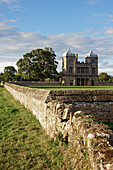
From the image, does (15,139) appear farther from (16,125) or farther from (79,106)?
(79,106)

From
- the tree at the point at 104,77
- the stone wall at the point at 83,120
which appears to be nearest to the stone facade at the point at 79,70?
the tree at the point at 104,77

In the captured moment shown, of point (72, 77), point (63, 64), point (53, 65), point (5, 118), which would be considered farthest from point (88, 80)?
point (5, 118)

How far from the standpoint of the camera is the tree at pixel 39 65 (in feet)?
184

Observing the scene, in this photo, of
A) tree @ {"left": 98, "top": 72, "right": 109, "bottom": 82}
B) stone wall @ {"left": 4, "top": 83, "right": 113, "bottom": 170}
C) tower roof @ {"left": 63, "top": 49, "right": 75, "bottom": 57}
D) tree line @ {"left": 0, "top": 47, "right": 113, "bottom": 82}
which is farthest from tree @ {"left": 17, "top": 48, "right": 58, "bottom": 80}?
stone wall @ {"left": 4, "top": 83, "right": 113, "bottom": 170}

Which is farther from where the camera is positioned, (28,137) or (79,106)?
(79,106)

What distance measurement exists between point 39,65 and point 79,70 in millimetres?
17605

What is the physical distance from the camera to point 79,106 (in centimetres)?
674

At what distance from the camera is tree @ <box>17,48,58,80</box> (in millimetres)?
55938

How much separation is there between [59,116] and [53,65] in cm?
5298

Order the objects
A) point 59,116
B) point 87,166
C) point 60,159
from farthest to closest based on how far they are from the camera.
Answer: point 59,116 < point 60,159 < point 87,166

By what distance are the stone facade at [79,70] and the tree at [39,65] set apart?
8.49 m

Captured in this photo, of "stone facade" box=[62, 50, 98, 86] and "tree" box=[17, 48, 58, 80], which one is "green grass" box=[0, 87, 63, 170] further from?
"stone facade" box=[62, 50, 98, 86]

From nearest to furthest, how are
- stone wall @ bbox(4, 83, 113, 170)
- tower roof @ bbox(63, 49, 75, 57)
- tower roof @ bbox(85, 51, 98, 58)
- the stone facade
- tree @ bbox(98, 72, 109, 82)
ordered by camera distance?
stone wall @ bbox(4, 83, 113, 170) < the stone facade < tower roof @ bbox(63, 49, 75, 57) < tower roof @ bbox(85, 51, 98, 58) < tree @ bbox(98, 72, 109, 82)

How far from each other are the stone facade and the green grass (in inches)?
2294
